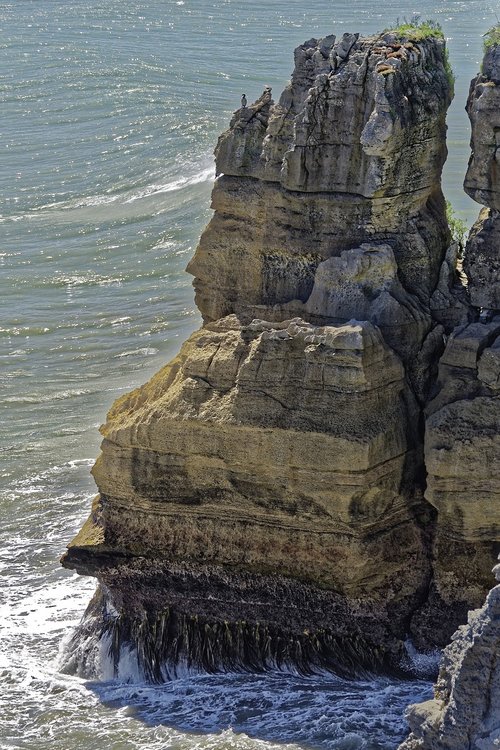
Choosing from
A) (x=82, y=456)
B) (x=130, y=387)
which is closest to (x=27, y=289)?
(x=130, y=387)

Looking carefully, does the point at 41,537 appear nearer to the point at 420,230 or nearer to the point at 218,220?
the point at 218,220

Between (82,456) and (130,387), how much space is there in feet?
10.2

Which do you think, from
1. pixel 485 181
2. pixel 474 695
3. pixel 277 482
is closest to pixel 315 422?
pixel 277 482

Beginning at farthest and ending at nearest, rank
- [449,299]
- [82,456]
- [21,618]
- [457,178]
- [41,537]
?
[457,178], [82,456], [41,537], [21,618], [449,299]

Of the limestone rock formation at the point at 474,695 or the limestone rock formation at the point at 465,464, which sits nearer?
the limestone rock formation at the point at 474,695

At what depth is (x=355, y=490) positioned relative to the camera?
16344 millimetres

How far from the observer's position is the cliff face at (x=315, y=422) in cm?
1652

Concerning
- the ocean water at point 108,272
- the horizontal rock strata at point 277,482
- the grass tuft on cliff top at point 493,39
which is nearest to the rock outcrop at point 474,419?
the grass tuft on cliff top at point 493,39

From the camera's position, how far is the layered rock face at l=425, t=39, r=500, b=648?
16219 millimetres

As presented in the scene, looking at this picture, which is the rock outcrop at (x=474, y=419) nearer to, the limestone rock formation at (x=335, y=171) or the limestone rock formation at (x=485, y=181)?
the limestone rock formation at (x=485, y=181)

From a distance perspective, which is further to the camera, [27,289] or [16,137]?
[16,137]

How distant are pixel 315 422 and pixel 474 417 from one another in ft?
5.82

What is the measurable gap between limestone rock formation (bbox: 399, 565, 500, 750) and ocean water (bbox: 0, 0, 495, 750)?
272 centimetres

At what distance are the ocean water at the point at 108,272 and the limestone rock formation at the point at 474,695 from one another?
2.72 m
